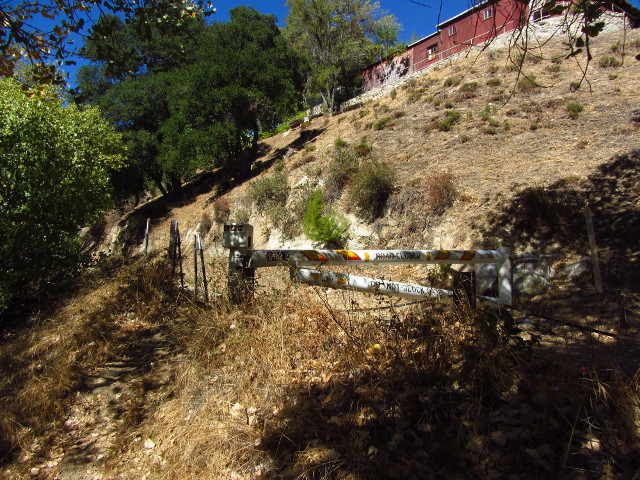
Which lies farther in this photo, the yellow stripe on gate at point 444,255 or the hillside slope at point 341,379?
the yellow stripe on gate at point 444,255

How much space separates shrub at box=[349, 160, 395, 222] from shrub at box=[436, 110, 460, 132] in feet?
11.6

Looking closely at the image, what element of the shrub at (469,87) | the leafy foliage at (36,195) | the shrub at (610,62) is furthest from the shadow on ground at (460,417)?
the shrub at (610,62)

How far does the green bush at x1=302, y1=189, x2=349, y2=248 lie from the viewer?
1050cm

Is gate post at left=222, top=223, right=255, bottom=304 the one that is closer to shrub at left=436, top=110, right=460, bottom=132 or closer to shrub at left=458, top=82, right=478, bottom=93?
shrub at left=436, top=110, right=460, bottom=132

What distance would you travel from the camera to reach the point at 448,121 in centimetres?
1343

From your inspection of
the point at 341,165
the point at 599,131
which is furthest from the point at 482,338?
the point at 341,165

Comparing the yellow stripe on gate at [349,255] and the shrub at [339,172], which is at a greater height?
the shrub at [339,172]

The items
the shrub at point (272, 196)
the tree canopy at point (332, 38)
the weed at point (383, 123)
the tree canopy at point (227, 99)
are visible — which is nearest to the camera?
the shrub at point (272, 196)

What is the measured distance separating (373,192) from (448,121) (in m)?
4.81

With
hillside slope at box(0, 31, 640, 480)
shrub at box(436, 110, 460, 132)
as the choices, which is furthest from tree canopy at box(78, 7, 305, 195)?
hillside slope at box(0, 31, 640, 480)

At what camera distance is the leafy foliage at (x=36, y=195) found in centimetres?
766

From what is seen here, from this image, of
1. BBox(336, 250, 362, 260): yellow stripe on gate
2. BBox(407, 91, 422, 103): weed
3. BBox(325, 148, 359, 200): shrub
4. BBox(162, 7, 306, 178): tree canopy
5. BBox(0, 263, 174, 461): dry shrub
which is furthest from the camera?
BBox(162, 7, 306, 178): tree canopy

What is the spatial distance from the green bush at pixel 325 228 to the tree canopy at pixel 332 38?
20.0m

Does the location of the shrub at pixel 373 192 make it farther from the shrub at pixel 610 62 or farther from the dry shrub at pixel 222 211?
the shrub at pixel 610 62
